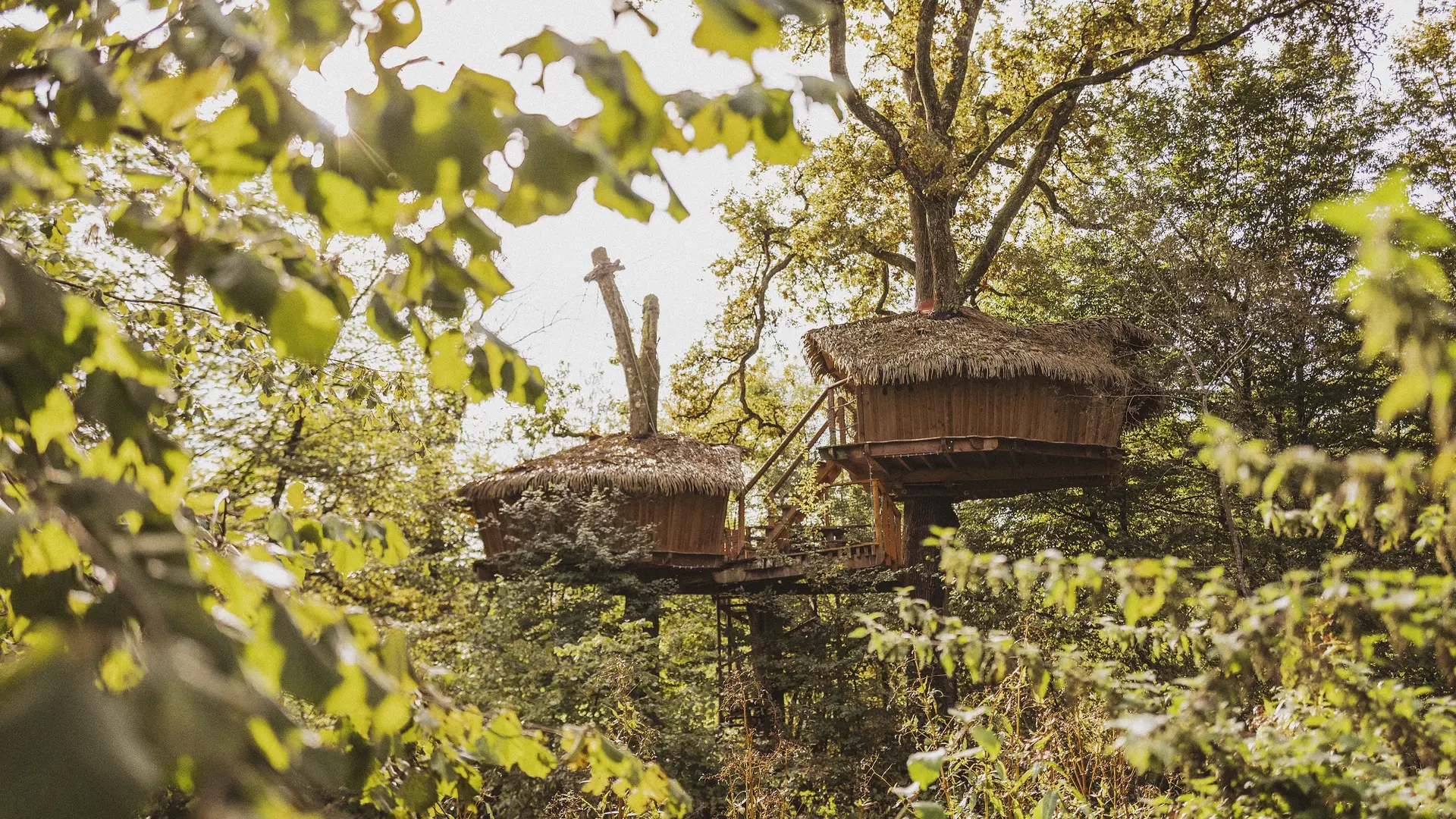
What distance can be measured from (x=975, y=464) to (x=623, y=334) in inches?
198

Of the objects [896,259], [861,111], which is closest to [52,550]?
[861,111]

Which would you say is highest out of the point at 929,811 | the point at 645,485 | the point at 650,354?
the point at 650,354

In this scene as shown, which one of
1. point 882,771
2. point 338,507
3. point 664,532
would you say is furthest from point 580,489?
point 882,771

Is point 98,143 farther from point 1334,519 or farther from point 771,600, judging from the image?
point 771,600

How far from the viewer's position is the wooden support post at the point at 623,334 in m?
12.6

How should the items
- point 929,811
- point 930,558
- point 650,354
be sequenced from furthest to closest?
point 650,354, point 930,558, point 929,811

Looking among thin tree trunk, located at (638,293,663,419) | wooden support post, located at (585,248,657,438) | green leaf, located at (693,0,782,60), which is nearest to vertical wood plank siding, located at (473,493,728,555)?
wooden support post, located at (585,248,657,438)

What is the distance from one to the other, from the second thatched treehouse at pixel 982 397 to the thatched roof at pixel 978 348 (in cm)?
1

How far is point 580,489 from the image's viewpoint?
11.1m

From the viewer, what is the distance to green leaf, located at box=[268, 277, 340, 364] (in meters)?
0.99

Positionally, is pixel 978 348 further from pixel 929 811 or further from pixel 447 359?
pixel 447 359

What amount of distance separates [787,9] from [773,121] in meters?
0.20

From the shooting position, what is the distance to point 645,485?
438 inches

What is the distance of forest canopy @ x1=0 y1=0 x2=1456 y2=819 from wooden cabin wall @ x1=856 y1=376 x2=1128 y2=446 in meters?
0.52
